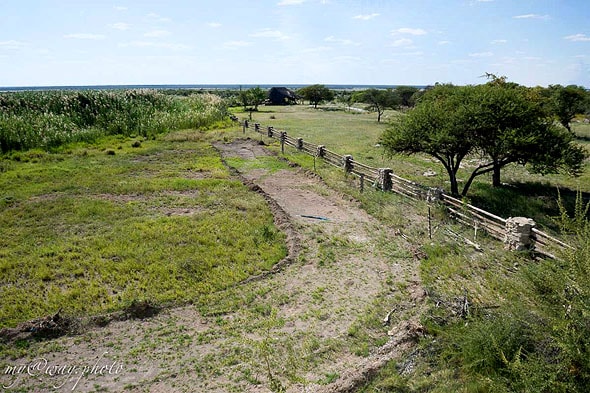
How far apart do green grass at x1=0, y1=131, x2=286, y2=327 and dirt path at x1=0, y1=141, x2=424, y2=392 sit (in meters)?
0.97

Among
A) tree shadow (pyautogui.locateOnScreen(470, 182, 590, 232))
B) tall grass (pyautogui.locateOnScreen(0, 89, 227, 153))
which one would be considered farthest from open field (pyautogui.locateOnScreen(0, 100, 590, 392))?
tall grass (pyautogui.locateOnScreen(0, 89, 227, 153))

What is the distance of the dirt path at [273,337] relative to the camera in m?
6.27

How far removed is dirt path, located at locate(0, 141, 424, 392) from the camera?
627 centimetres

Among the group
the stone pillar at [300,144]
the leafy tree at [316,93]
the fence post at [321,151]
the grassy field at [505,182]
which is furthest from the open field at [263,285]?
the leafy tree at [316,93]

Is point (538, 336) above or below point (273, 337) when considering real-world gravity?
above

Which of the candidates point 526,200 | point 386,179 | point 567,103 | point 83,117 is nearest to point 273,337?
point 386,179

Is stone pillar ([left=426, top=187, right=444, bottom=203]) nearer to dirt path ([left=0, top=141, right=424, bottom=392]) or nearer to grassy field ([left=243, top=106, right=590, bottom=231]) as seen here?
grassy field ([left=243, top=106, right=590, bottom=231])

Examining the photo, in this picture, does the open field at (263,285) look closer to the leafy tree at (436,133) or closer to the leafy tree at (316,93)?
the leafy tree at (436,133)

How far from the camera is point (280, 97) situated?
277ft

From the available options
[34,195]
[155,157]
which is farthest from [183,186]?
[155,157]

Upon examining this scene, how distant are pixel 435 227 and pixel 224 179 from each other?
10.3 m

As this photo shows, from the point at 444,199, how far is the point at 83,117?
94.7 feet

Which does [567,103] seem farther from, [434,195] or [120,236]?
[120,236]

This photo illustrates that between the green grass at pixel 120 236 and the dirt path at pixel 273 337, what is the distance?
97cm
